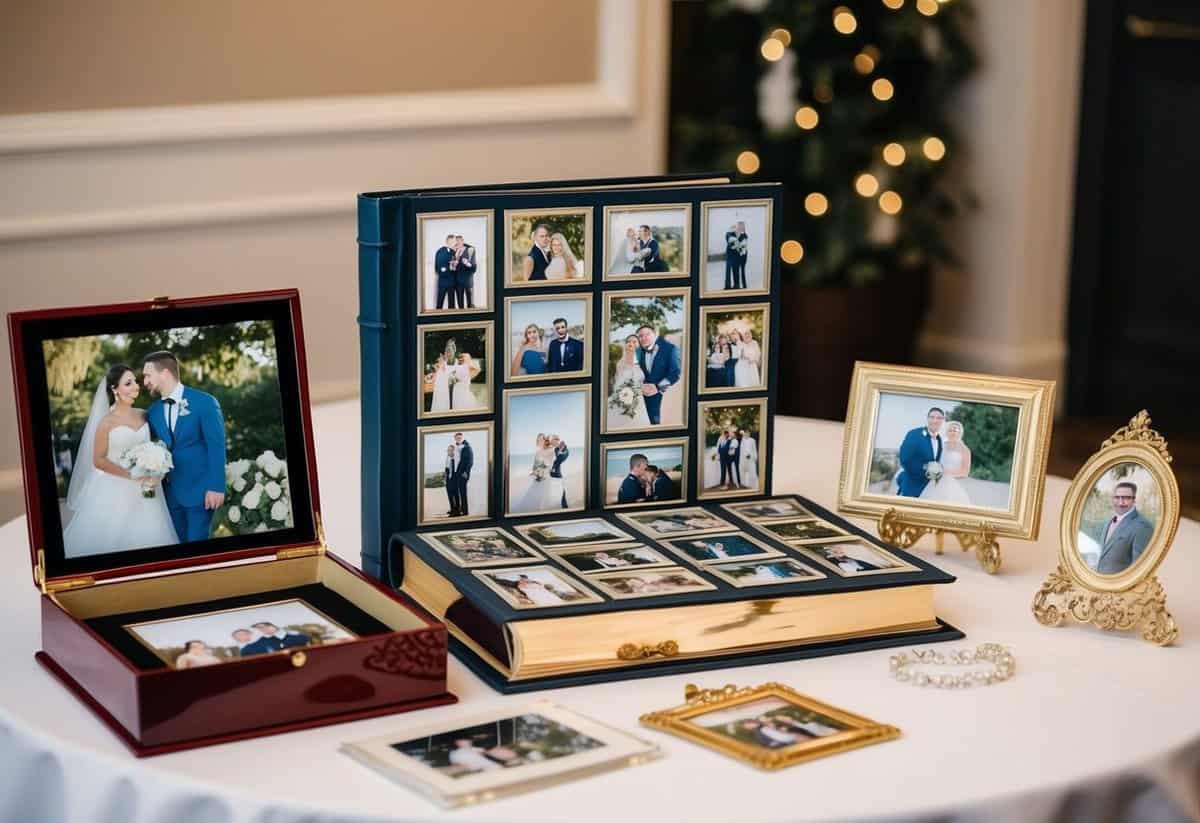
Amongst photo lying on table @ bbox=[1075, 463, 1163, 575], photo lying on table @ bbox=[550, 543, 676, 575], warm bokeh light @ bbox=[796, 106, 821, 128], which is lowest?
photo lying on table @ bbox=[550, 543, 676, 575]

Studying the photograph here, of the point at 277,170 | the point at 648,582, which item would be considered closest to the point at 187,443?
the point at 648,582

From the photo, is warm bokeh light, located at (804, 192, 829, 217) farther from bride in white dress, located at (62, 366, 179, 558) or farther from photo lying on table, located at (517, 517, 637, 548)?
bride in white dress, located at (62, 366, 179, 558)

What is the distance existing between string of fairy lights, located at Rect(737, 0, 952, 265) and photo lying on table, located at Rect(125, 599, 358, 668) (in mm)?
3368

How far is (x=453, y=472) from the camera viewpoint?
5.17ft

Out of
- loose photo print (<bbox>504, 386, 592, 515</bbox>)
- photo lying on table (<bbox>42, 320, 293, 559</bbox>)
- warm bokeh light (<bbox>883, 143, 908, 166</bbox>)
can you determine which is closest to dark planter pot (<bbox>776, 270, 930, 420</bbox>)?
warm bokeh light (<bbox>883, 143, 908, 166</bbox>)

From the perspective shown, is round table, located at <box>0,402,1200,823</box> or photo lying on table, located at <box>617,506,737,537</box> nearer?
round table, located at <box>0,402,1200,823</box>

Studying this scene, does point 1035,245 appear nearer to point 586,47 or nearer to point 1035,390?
point 586,47

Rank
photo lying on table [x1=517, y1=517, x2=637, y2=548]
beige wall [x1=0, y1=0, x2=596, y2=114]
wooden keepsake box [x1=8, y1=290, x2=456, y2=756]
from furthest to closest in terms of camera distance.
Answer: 1. beige wall [x1=0, y1=0, x2=596, y2=114]
2. photo lying on table [x1=517, y1=517, x2=637, y2=548]
3. wooden keepsake box [x1=8, y1=290, x2=456, y2=756]

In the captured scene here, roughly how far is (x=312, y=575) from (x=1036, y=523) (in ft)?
2.27

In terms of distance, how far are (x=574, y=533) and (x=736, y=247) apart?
340 mm

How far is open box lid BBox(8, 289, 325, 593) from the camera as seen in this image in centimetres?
140

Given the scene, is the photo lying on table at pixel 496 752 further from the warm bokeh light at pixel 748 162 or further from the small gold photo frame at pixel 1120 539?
the warm bokeh light at pixel 748 162

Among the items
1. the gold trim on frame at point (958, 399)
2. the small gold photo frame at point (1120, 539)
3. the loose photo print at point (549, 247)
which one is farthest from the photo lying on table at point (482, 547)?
the small gold photo frame at point (1120, 539)

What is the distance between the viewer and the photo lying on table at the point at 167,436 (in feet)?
4.61
